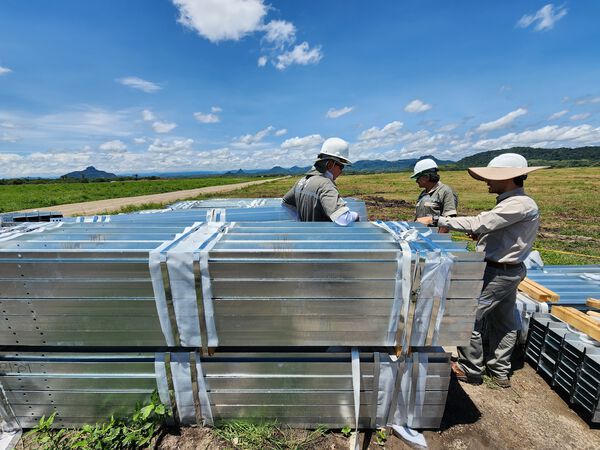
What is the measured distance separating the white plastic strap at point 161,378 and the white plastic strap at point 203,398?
0.28m

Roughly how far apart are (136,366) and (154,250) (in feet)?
3.72

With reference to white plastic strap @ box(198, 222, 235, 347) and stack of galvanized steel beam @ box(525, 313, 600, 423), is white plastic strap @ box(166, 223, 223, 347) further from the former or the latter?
stack of galvanized steel beam @ box(525, 313, 600, 423)

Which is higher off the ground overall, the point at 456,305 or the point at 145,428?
the point at 456,305

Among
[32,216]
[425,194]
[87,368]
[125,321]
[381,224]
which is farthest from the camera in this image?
[425,194]

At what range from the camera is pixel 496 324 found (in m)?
3.30

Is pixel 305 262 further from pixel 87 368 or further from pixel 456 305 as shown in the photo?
pixel 87 368

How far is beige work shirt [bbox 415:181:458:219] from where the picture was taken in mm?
4207

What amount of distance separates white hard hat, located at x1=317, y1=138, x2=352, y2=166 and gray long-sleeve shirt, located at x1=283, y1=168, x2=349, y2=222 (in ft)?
0.74

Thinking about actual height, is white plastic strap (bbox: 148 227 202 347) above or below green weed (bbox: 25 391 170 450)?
above

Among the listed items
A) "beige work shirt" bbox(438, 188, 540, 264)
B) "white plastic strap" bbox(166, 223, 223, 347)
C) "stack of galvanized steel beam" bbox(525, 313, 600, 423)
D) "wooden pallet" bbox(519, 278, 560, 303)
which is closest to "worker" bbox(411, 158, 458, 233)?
"beige work shirt" bbox(438, 188, 540, 264)

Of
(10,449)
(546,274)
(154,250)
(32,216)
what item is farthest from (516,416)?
(32,216)

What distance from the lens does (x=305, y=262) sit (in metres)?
2.15

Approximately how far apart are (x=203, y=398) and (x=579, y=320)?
3.94 m

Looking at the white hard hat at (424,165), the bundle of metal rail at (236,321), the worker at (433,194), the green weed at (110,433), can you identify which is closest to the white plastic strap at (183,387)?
the bundle of metal rail at (236,321)
